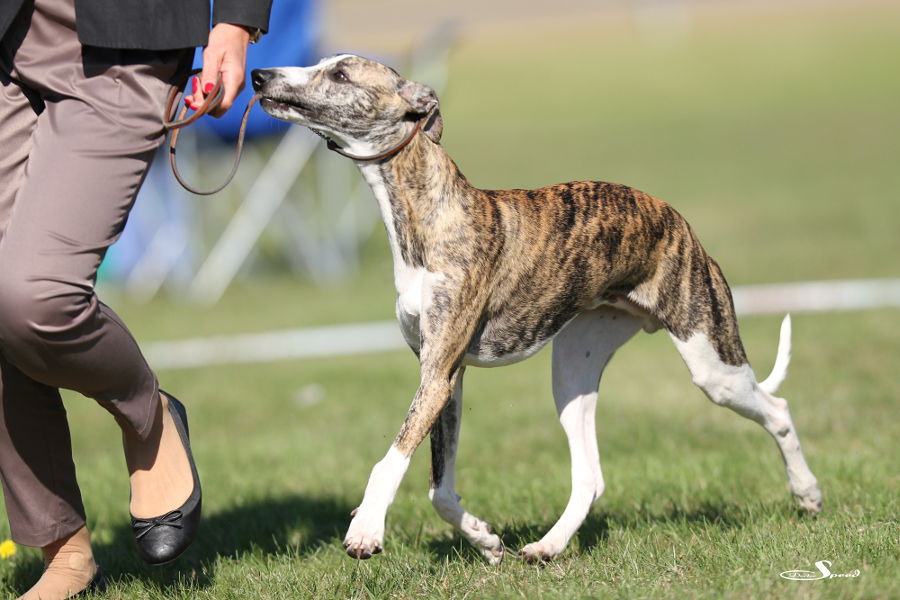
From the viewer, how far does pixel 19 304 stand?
3.36 metres

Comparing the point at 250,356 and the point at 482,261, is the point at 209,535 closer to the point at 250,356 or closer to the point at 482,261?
the point at 482,261

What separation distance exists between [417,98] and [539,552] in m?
1.56

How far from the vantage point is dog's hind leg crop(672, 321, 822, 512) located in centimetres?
450

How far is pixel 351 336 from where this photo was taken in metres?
10.8

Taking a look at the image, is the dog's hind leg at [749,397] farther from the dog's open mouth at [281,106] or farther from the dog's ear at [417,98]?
the dog's open mouth at [281,106]

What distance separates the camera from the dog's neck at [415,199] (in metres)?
3.97

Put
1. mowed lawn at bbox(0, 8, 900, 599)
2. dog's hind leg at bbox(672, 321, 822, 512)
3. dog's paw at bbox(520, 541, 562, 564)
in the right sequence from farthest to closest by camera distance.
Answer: dog's hind leg at bbox(672, 321, 822, 512) → dog's paw at bbox(520, 541, 562, 564) → mowed lawn at bbox(0, 8, 900, 599)

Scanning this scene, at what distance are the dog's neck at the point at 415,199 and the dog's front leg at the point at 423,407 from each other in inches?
7.8

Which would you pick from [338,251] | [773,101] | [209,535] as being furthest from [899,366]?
[773,101]

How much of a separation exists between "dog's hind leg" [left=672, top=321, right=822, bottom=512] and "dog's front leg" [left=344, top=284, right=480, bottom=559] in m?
0.93

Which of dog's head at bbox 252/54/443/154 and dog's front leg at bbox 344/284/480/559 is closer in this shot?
dog's front leg at bbox 344/284/480/559

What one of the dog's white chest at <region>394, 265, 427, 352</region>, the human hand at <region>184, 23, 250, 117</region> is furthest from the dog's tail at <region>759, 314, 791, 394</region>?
the human hand at <region>184, 23, 250, 117</region>

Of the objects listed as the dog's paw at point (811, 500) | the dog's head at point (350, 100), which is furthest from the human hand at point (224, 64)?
the dog's paw at point (811, 500)

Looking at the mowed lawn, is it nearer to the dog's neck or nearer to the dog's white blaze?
the dog's neck
